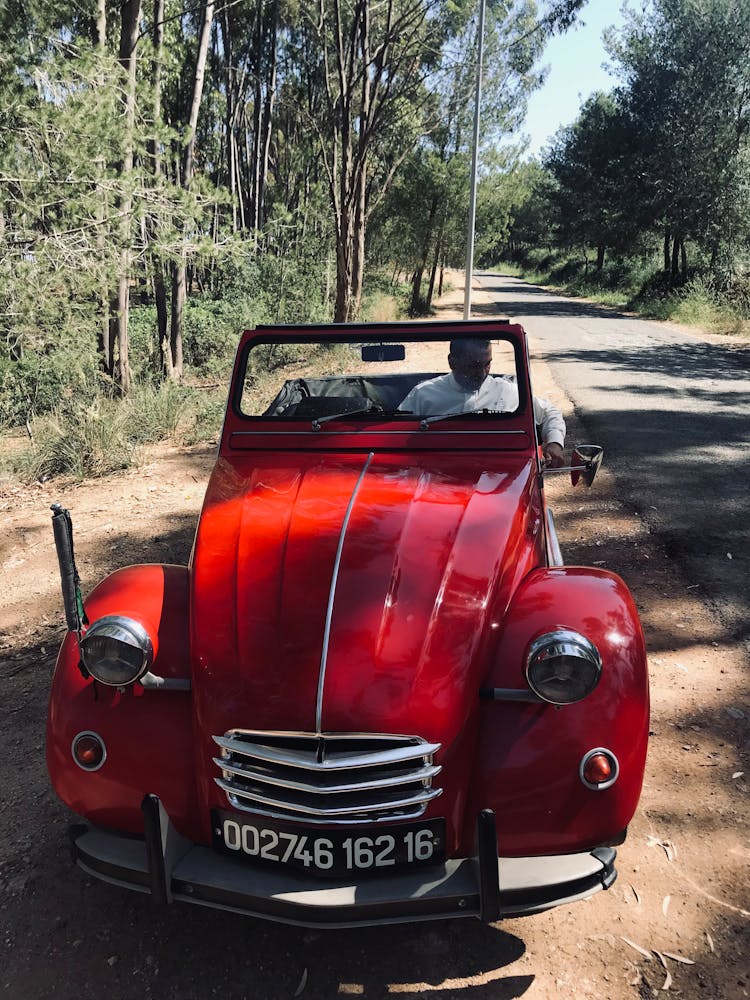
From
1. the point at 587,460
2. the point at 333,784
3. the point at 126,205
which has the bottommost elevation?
the point at 333,784

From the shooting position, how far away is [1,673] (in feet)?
13.9

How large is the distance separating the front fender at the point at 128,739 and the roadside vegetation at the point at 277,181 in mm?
6088

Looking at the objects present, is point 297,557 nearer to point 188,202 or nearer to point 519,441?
point 519,441

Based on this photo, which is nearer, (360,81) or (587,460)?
(587,460)

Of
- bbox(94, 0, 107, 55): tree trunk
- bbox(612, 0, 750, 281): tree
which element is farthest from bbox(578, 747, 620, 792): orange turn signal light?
bbox(612, 0, 750, 281): tree

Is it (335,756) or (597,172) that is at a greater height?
(597,172)

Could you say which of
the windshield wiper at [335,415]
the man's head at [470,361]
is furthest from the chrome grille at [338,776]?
the man's head at [470,361]

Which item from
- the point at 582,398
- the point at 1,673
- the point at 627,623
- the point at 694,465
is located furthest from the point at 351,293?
the point at 627,623

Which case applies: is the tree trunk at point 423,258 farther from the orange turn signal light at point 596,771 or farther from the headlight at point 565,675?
the orange turn signal light at point 596,771

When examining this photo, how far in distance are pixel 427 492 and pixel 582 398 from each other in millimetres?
9545

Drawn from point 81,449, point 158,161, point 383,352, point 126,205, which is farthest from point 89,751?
point 158,161

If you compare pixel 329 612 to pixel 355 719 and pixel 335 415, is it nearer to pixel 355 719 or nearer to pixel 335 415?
pixel 355 719

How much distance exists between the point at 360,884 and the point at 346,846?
0.35ft

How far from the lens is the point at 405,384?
13.6 ft
